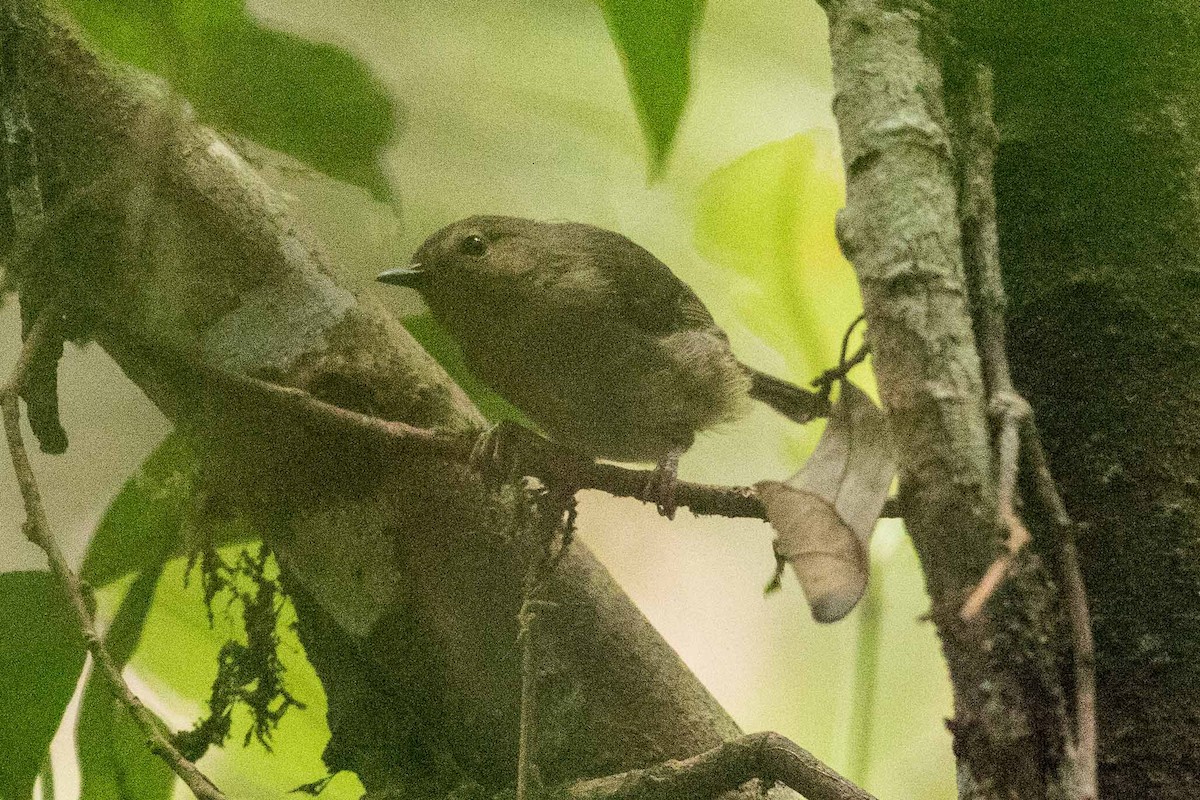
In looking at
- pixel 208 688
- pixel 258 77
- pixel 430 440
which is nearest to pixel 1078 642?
pixel 430 440

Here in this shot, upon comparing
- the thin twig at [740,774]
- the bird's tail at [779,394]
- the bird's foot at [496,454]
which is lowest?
the thin twig at [740,774]

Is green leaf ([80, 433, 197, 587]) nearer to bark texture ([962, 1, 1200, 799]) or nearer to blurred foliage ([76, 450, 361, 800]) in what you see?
blurred foliage ([76, 450, 361, 800])

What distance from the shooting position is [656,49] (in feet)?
4.11

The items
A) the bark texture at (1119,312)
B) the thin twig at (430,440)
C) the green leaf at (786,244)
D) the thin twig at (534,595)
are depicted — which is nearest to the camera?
the bark texture at (1119,312)

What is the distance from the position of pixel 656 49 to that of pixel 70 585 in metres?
A: 0.95

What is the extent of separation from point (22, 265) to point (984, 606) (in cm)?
117

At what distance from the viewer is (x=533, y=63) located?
1582mm

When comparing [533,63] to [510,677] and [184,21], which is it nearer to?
[184,21]

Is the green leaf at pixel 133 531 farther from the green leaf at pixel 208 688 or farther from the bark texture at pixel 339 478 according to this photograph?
the bark texture at pixel 339 478

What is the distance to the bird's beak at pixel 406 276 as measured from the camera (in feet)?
4.47

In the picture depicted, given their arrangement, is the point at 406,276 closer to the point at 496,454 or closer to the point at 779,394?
the point at 496,454

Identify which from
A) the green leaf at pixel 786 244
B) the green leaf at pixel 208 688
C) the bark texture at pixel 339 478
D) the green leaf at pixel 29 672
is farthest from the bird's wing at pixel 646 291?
the green leaf at pixel 29 672

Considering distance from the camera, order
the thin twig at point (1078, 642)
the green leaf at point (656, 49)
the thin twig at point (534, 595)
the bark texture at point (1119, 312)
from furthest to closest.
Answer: the green leaf at point (656, 49), the thin twig at point (534, 595), the bark texture at point (1119, 312), the thin twig at point (1078, 642)

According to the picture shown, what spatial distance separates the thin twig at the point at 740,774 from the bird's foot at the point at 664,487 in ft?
1.04
